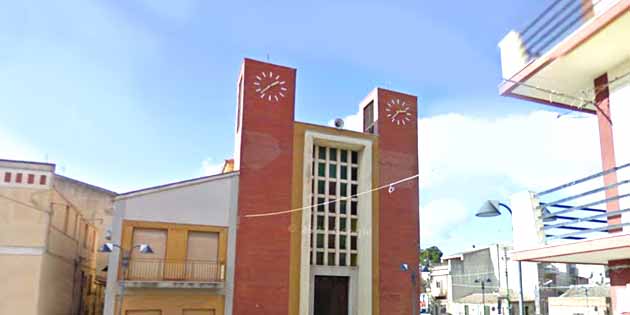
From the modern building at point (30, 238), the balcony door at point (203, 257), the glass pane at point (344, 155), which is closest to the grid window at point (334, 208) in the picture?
the glass pane at point (344, 155)

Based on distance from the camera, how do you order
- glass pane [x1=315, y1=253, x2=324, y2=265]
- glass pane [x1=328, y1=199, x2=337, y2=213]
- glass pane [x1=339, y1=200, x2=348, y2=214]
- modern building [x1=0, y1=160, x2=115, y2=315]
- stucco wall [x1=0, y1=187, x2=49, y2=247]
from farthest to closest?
glass pane [x1=339, y1=200, x2=348, y2=214]
glass pane [x1=328, y1=199, x2=337, y2=213]
glass pane [x1=315, y1=253, x2=324, y2=265]
stucco wall [x1=0, y1=187, x2=49, y2=247]
modern building [x1=0, y1=160, x2=115, y2=315]

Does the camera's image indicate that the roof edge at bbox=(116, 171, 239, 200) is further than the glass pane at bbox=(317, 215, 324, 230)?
No

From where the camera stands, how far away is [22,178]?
1606cm

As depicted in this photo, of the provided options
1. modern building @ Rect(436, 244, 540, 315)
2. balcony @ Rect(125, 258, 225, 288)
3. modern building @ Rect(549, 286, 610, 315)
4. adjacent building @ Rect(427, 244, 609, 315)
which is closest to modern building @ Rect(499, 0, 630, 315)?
balcony @ Rect(125, 258, 225, 288)

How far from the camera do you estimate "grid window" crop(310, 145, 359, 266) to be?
21.1 meters

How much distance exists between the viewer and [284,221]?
66.7 ft

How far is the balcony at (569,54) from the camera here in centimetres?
670

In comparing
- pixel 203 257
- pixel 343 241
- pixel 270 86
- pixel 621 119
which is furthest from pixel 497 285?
pixel 621 119

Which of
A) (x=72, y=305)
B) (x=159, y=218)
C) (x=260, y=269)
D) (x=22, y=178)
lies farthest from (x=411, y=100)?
(x=72, y=305)

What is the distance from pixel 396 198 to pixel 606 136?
15.0 meters

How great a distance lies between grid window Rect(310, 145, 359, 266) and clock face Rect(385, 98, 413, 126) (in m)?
2.67

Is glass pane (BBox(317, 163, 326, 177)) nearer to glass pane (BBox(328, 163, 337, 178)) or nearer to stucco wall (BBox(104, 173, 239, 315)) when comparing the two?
glass pane (BBox(328, 163, 337, 178))

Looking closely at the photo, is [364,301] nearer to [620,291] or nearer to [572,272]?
[620,291]

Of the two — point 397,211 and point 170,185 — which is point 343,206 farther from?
point 170,185
